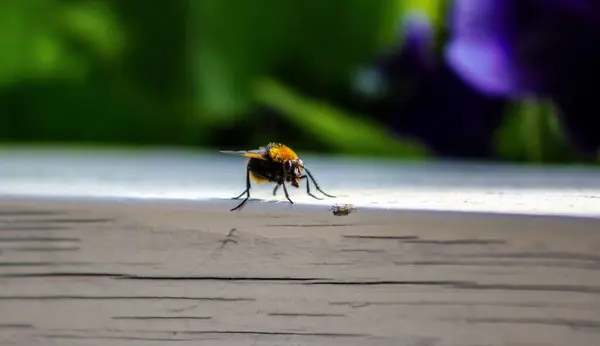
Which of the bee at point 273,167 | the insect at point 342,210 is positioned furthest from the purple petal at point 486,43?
the insect at point 342,210

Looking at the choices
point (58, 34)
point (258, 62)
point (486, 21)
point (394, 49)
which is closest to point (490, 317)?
point (486, 21)

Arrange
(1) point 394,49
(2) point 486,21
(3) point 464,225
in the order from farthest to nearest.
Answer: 1. (1) point 394,49
2. (2) point 486,21
3. (3) point 464,225

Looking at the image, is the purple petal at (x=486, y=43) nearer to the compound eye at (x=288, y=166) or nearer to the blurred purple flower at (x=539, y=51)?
the blurred purple flower at (x=539, y=51)

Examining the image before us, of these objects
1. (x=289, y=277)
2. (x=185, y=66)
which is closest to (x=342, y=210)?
(x=289, y=277)

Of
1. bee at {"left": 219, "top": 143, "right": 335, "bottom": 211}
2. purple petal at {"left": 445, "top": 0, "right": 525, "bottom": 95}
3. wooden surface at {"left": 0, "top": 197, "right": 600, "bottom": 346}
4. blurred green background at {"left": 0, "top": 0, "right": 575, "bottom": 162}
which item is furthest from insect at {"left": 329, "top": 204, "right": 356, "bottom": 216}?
blurred green background at {"left": 0, "top": 0, "right": 575, "bottom": 162}

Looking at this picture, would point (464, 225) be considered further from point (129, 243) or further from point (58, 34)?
point (58, 34)

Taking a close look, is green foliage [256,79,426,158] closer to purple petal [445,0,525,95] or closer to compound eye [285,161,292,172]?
purple petal [445,0,525,95]
